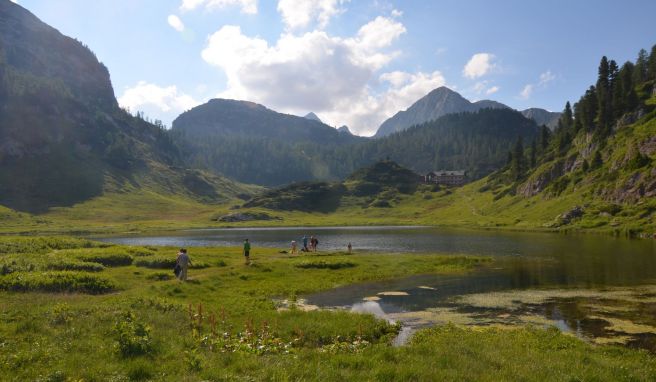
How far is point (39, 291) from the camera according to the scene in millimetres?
31438

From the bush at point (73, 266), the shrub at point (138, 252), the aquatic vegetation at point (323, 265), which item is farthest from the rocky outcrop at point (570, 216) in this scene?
the bush at point (73, 266)

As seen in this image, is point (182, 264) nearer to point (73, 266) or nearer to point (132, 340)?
point (73, 266)

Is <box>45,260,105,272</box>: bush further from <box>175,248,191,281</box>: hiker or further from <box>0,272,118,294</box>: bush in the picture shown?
<box>175,248,191,281</box>: hiker

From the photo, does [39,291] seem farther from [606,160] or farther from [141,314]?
[606,160]

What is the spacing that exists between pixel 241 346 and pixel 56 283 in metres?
22.6

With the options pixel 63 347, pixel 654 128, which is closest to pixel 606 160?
pixel 654 128

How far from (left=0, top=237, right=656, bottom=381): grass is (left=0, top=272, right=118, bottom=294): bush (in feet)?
0.44

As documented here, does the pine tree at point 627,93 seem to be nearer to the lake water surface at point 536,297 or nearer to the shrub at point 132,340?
the lake water surface at point 536,297

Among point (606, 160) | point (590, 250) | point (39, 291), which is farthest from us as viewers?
point (606, 160)

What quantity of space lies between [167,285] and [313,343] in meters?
18.2

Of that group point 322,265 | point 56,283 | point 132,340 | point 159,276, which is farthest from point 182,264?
point 322,265

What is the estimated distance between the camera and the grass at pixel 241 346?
15477 millimetres

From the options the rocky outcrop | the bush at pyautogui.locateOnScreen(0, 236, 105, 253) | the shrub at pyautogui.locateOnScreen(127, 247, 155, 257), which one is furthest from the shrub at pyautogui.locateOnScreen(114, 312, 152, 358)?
the rocky outcrop

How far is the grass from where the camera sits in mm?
15477
